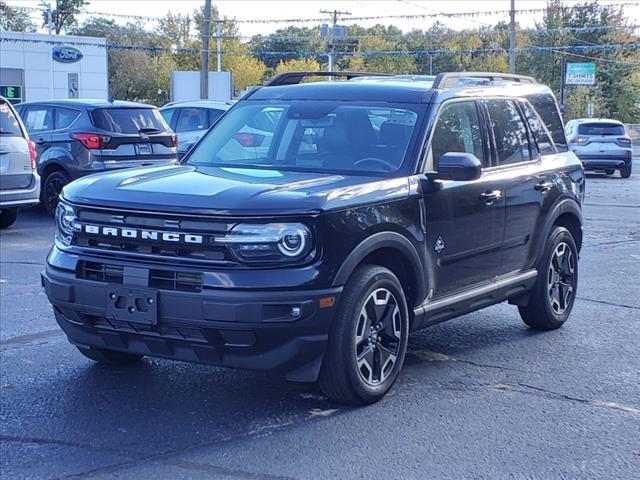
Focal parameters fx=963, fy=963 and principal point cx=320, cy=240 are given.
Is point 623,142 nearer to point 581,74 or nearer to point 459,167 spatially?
point 459,167

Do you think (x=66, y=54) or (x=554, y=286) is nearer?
(x=554, y=286)

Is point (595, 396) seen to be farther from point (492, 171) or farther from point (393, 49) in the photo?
point (393, 49)

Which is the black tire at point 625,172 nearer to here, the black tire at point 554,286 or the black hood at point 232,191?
the black tire at point 554,286

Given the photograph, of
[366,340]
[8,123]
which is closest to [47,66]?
[8,123]

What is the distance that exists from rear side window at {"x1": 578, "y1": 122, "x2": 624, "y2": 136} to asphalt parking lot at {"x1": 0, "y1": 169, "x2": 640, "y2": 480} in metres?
20.4

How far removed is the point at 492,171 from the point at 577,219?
57.0 inches

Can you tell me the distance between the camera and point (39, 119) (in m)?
15.2

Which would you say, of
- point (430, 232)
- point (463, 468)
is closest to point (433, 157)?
point (430, 232)

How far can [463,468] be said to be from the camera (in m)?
4.57

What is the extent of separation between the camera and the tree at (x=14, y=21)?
259 feet

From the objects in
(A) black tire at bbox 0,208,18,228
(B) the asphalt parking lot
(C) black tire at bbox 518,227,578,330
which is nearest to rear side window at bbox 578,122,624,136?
(A) black tire at bbox 0,208,18,228

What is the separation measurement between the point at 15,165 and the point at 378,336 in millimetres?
8460

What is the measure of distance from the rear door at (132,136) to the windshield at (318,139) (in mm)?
7941

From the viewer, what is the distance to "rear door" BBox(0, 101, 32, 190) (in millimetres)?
12500
